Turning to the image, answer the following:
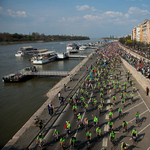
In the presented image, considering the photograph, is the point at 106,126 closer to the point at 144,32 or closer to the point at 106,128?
the point at 106,128

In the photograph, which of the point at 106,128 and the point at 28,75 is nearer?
the point at 106,128

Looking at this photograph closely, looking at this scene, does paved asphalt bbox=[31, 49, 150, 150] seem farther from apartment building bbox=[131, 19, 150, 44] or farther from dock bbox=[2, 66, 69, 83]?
apartment building bbox=[131, 19, 150, 44]

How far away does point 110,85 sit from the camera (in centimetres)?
2133

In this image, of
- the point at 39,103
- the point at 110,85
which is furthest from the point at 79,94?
the point at 39,103

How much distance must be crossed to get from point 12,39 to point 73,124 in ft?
587

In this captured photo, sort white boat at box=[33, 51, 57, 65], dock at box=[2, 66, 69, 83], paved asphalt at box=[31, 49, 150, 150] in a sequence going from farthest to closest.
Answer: white boat at box=[33, 51, 57, 65]
dock at box=[2, 66, 69, 83]
paved asphalt at box=[31, 49, 150, 150]

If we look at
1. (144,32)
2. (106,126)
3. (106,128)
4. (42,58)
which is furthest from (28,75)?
(144,32)

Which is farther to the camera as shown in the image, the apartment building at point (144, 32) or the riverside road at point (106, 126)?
the apartment building at point (144, 32)

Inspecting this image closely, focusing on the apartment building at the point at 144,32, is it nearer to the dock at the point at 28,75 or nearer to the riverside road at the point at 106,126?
the dock at the point at 28,75

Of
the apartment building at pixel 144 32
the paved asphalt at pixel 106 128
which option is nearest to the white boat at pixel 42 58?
the paved asphalt at pixel 106 128

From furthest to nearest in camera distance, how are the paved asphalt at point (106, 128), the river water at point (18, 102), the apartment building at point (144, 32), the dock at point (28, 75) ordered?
the apartment building at point (144, 32), the dock at point (28, 75), the river water at point (18, 102), the paved asphalt at point (106, 128)

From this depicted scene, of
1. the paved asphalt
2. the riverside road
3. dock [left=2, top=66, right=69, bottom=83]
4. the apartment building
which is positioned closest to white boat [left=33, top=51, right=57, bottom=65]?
dock [left=2, top=66, right=69, bottom=83]

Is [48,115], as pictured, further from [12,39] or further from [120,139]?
[12,39]

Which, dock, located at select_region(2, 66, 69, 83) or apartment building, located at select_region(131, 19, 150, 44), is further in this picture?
apartment building, located at select_region(131, 19, 150, 44)
